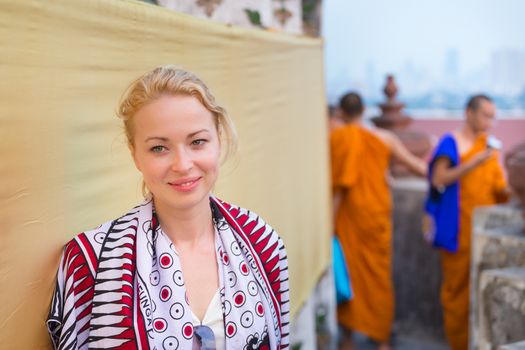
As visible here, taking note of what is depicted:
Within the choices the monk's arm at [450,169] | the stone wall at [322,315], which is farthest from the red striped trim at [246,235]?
the monk's arm at [450,169]

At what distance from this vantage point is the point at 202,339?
4.44 ft

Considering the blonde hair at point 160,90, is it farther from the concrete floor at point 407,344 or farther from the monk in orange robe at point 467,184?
the concrete floor at point 407,344

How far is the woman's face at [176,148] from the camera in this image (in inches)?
51.9

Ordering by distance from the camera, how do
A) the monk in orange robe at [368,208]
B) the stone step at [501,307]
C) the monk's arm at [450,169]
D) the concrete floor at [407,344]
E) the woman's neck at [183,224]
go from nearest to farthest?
the woman's neck at [183,224] → the stone step at [501,307] → the monk's arm at [450,169] → the monk in orange robe at [368,208] → the concrete floor at [407,344]

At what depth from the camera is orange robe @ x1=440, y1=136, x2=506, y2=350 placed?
450cm

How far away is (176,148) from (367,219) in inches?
142

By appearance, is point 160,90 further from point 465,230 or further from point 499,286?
point 465,230

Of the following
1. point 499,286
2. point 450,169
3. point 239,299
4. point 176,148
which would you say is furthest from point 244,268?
point 450,169

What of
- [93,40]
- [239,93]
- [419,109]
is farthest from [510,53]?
[93,40]

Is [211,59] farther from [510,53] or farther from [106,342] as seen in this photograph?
[510,53]

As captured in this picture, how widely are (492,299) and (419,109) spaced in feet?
27.3

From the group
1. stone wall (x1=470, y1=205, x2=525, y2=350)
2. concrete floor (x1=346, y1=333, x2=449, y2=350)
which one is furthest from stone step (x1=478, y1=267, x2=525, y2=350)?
concrete floor (x1=346, y1=333, x2=449, y2=350)

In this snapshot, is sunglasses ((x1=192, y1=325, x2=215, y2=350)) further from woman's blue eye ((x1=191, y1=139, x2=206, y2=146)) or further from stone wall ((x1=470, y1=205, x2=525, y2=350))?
stone wall ((x1=470, y1=205, x2=525, y2=350))

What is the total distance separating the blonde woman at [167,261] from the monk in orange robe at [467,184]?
3.19 metres
